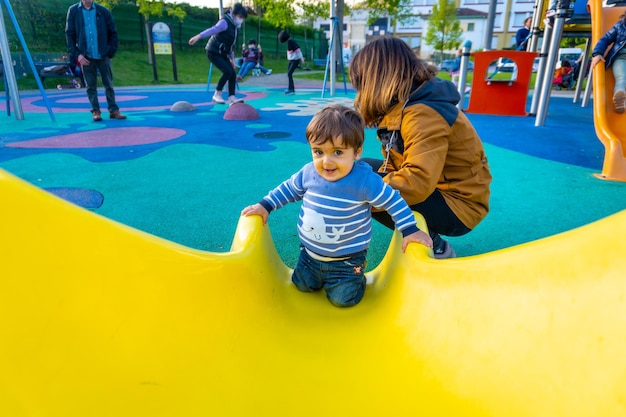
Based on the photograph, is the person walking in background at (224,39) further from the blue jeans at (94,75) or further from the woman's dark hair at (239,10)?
the blue jeans at (94,75)

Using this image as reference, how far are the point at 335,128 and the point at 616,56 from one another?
3.74 m

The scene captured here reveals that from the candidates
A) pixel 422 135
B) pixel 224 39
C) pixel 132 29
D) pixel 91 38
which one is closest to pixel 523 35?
pixel 224 39

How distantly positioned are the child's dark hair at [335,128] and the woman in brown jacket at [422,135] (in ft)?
0.94

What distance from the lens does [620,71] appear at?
3.69 meters

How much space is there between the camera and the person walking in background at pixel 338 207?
4.25 ft

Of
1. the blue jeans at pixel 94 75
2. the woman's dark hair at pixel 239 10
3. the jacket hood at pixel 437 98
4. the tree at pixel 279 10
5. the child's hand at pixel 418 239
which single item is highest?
the tree at pixel 279 10

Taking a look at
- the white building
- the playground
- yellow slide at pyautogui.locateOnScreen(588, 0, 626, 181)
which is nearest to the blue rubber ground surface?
yellow slide at pyautogui.locateOnScreen(588, 0, 626, 181)

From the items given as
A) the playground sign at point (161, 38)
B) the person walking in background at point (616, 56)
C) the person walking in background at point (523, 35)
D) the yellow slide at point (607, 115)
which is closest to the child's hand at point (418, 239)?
the yellow slide at point (607, 115)

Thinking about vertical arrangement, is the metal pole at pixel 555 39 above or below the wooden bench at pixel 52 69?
above

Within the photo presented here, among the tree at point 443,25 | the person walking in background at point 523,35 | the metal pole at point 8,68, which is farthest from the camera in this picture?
the tree at point 443,25

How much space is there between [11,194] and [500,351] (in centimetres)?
96

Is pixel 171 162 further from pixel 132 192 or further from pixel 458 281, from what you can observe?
pixel 458 281

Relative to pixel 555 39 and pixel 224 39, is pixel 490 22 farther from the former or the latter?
pixel 224 39

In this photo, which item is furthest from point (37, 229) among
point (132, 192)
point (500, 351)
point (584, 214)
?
point (584, 214)
